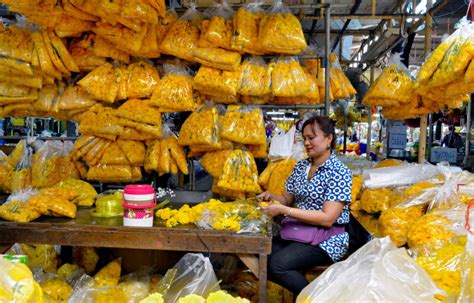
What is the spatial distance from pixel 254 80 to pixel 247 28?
15.5 inches

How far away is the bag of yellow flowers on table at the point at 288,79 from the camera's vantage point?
3.03 meters

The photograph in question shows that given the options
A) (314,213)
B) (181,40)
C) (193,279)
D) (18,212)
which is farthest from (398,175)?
(18,212)

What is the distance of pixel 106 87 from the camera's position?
315cm

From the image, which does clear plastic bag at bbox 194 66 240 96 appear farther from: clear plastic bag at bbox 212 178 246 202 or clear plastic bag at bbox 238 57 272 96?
clear plastic bag at bbox 212 178 246 202

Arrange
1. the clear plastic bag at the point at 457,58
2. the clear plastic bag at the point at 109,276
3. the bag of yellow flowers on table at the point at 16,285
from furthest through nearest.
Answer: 1. the clear plastic bag at the point at 109,276
2. the clear plastic bag at the point at 457,58
3. the bag of yellow flowers on table at the point at 16,285

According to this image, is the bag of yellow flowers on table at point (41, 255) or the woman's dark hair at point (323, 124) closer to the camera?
the woman's dark hair at point (323, 124)

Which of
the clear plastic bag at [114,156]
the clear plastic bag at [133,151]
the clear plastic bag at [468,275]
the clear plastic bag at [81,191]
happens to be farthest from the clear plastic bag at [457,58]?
the clear plastic bag at [81,191]

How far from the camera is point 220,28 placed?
306 cm

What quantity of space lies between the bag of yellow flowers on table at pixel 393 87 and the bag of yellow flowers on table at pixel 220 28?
127 cm

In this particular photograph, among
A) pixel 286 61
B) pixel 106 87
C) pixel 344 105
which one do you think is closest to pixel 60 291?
pixel 106 87

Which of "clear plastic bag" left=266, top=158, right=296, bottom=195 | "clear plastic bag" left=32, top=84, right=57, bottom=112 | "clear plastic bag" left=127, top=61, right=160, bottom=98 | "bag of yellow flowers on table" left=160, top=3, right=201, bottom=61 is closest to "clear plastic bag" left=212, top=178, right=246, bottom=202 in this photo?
"clear plastic bag" left=266, top=158, right=296, bottom=195

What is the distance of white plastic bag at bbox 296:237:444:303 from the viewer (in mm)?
1274

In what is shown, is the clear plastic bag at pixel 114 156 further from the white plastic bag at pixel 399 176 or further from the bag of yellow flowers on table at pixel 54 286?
the white plastic bag at pixel 399 176

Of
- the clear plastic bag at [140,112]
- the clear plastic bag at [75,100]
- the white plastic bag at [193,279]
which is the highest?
the clear plastic bag at [75,100]
